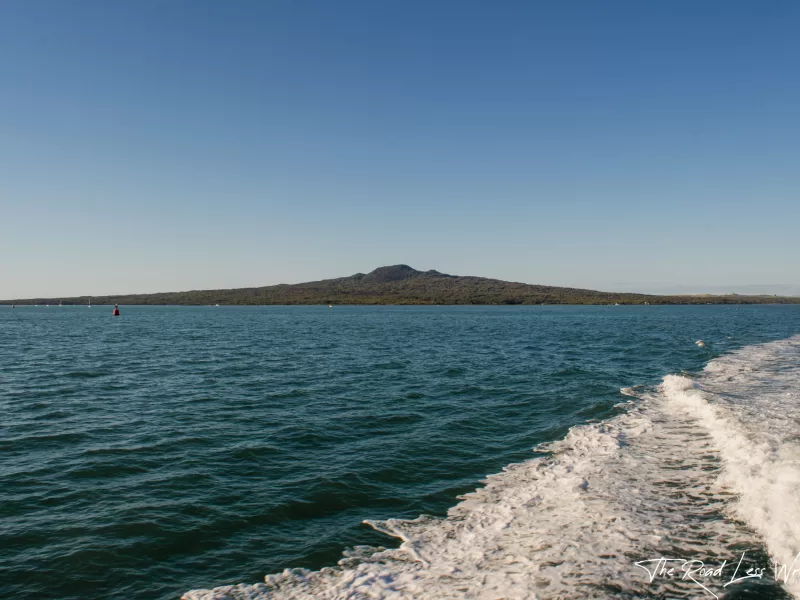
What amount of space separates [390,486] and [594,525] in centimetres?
510

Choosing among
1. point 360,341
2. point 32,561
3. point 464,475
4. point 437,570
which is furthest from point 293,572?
point 360,341

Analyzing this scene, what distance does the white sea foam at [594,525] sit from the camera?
8.38 m

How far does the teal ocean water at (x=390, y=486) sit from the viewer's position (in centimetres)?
892

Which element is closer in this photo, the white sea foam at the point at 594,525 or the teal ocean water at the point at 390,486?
the white sea foam at the point at 594,525

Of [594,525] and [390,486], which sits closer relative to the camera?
[594,525]

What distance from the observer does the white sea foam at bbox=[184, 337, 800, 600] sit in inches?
330

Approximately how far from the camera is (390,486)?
43.7ft

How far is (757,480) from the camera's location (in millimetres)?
12297

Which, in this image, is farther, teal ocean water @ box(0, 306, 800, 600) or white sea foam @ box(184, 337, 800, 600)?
teal ocean water @ box(0, 306, 800, 600)

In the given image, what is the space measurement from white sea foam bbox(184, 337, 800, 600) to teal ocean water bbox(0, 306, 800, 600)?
0.18ft

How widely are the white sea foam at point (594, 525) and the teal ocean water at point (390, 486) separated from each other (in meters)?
0.05

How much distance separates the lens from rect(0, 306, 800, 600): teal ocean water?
8922mm

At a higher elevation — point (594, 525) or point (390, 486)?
point (594, 525)

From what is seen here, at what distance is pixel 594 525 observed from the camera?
10.5 metres
